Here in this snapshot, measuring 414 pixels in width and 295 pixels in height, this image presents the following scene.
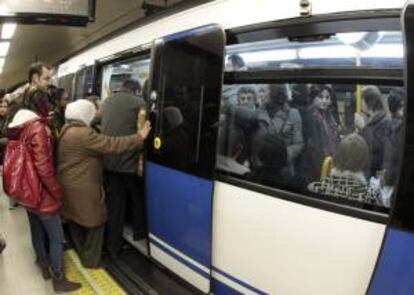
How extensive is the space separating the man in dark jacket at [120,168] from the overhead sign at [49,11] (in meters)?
1.01

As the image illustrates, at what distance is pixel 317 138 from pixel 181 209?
4.11 ft

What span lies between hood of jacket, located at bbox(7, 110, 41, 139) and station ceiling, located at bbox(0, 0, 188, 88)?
230 cm

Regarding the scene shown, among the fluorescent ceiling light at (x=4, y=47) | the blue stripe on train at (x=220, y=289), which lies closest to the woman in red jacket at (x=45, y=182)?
the blue stripe on train at (x=220, y=289)

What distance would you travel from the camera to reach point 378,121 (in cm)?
209

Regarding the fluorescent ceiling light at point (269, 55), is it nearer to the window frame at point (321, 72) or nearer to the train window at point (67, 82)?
the window frame at point (321, 72)

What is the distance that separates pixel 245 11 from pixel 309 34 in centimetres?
54

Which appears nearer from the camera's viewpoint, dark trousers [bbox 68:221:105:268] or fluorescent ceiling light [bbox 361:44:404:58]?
fluorescent ceiling light [bbox 361:44:404:58]

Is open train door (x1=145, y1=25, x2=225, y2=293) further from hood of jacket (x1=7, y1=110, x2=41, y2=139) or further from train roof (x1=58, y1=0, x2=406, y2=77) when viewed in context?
hood of jacket (x1=7, y1=110, x2=41, y2=139)

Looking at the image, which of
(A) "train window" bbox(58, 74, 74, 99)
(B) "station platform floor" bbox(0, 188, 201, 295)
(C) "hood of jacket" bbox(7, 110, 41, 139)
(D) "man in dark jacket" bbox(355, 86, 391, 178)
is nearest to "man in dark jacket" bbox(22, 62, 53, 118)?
(C) "hood of jacket" bbox(7, 110, 41, 139)

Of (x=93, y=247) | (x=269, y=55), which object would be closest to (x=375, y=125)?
(x=269, y=55)

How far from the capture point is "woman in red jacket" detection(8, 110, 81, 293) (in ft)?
10.7

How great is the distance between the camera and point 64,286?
11.3ft

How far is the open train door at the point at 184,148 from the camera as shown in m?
2.96

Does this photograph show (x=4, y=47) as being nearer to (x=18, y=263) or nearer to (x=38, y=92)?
(x=18, y=263)
